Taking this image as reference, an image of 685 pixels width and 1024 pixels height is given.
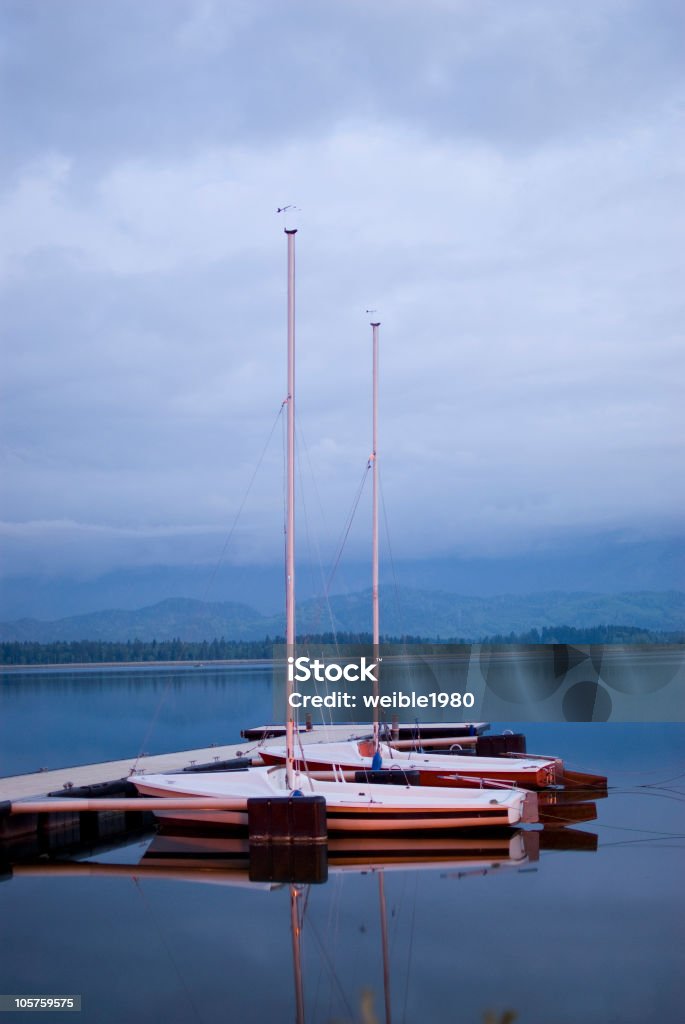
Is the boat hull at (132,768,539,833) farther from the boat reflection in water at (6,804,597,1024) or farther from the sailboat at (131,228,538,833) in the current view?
the boat reflection in water at (6,804,597,1024)

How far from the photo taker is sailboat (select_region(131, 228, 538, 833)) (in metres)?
17.6

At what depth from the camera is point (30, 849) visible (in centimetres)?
1741

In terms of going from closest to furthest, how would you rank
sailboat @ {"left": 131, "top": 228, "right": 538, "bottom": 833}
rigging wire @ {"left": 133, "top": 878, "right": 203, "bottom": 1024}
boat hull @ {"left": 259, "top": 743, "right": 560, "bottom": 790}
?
1. rigging wire @ {"left": 133, "top": 878, "right": 203, "bottom": 1024}
2. sailboat @ {"left": 131, "top": 228, "right": 538, "bottom": 833}
3. boat hull @ {"left": 259, "top": 743, "right": 560, "bottom": 790}

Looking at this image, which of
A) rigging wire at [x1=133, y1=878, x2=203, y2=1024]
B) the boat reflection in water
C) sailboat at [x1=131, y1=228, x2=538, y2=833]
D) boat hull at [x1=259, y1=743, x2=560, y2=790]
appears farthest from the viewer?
boat hull at [x1=259, y1=743, x2=560, y2=790]

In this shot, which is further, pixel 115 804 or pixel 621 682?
pixel 621 682

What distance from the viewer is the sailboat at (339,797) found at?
57.6 ft

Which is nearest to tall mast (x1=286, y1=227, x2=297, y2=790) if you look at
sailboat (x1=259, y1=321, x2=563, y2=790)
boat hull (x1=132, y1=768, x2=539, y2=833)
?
boat hull (x1=132, y1=768, x2=539, y2=833)

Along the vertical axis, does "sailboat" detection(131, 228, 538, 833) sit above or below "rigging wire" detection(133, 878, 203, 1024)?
above

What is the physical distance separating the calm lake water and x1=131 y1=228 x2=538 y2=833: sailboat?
2.43 ft

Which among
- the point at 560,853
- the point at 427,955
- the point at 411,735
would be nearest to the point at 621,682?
the point at 411,735

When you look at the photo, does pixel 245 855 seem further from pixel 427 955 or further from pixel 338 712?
pixel 338 712

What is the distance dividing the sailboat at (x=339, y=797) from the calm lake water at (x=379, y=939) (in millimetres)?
741

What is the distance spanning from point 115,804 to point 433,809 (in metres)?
4.90

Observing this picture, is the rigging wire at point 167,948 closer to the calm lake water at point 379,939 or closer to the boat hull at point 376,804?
the calm lake water at point 379,939
